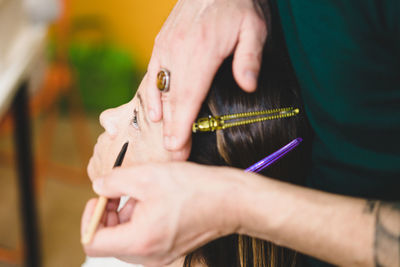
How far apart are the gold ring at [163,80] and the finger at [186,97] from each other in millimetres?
11

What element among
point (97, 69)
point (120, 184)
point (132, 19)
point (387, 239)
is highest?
point (132, 19)

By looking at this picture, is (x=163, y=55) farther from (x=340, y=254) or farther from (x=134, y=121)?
(x=340, y=254)

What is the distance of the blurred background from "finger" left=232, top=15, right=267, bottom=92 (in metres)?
1.11

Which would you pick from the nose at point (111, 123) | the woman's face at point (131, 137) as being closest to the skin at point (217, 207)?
the woman's face at point (131, 137)

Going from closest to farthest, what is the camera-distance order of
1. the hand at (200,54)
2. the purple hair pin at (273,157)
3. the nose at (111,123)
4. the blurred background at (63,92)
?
the hand at (200,54)
the purple hair pin at (273,157)
the nose at (111,123)
the blurred background at (63,92)

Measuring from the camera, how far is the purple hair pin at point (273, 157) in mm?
813

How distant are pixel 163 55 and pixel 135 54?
9.18ft

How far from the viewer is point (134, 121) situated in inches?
35.0

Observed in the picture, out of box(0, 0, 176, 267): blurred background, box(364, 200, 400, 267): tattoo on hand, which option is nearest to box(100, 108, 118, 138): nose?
box(364, 200, 400, 267): tattoo on hand

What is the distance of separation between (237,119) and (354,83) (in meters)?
0.22

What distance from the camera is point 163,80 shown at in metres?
0.74

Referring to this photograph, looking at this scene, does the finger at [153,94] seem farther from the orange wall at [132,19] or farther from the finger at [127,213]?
the orange wall at [132,19]

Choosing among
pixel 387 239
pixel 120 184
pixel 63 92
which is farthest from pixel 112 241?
pixel 63 92

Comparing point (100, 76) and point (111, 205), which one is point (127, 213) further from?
point (100, 76)
